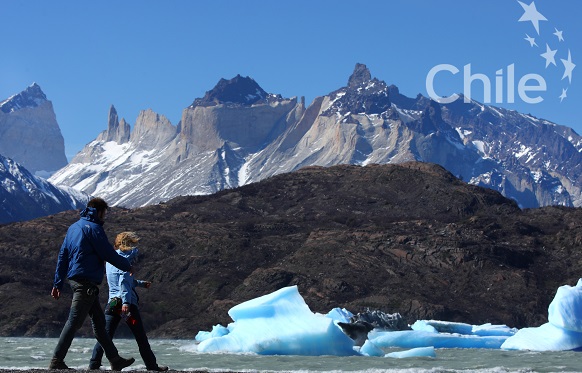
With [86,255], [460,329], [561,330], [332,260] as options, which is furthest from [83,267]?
[332,260]

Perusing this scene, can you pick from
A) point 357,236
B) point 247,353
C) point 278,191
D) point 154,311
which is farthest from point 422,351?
point 278,191

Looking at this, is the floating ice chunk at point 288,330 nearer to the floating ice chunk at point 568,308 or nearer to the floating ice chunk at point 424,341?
the floating ice chunk at point 568,308

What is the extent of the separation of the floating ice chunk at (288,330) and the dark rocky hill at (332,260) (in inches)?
2254

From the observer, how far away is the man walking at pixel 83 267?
1938cm

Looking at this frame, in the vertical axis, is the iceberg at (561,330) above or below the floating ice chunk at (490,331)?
below

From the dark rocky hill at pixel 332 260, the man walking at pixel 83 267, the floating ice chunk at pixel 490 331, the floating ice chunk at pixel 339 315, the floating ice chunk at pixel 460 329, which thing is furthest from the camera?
the dark rocky hill at pixel 332 260

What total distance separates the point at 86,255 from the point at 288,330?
26094 mm

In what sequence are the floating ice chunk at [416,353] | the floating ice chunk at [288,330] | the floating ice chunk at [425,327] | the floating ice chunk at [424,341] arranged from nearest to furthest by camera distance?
the floating ice chunk at [416,353], the floating ice chunk at [288,330], the floating ice chunk at [424,341], the floating ice chunk at [425,327]

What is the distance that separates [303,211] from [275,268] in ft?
151

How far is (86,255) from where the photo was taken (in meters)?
19.5

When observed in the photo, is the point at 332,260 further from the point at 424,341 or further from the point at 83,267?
the point at 83,267

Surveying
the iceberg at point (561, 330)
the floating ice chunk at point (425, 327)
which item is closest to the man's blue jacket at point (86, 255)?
the iceberg at point (561, 330)

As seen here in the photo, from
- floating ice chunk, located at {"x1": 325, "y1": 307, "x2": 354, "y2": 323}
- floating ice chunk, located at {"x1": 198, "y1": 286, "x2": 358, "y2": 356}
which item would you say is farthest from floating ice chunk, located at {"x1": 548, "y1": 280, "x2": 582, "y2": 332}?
floating ice chunk, located at {"x1": 198, "y1": 286, "x2": 358, "y2": 356}

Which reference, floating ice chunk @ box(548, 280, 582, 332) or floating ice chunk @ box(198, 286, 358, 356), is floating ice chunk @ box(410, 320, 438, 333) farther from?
floating ice chunk @ box(198, 286, 358, 356)
